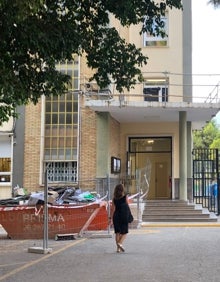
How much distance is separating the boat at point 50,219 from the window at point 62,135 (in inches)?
252

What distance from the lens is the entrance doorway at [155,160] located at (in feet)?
Result: 80.7

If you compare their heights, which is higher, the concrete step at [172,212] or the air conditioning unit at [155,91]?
the air conditioning unit at [155,91]

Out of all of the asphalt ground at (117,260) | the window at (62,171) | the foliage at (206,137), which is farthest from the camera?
the foliage at (206,137)

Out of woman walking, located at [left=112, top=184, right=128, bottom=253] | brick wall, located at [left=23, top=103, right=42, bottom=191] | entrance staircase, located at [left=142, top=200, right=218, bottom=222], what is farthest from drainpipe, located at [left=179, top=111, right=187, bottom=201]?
woman walking, located at [left=112, top=184, right=128, bottom=253]

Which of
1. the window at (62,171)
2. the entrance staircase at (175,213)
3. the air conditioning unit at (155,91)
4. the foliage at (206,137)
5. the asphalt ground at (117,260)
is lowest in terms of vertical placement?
the asphalt ground at (117,260)

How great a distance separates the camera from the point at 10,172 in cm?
2208

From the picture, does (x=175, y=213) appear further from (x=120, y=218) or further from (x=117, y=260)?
(x=117, y=260)

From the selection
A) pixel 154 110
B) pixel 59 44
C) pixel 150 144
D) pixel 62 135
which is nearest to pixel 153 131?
pixel 150 144

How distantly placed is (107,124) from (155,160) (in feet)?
19.3

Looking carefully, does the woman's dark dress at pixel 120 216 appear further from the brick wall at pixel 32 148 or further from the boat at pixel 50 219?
the brick wall at pixel 32 148

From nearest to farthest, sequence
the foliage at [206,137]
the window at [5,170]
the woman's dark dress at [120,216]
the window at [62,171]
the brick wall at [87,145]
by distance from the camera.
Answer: the woman's dark dress at [120,216] < the brick wall at [87,145] < the window at [62,171] < the window at [5,170] < the foliage at [206,137]

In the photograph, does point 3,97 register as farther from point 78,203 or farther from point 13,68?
point 78,203

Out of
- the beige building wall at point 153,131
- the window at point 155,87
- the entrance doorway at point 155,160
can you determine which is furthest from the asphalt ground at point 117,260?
the window at point 155,87

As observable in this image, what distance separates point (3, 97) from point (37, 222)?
5.93 metres
